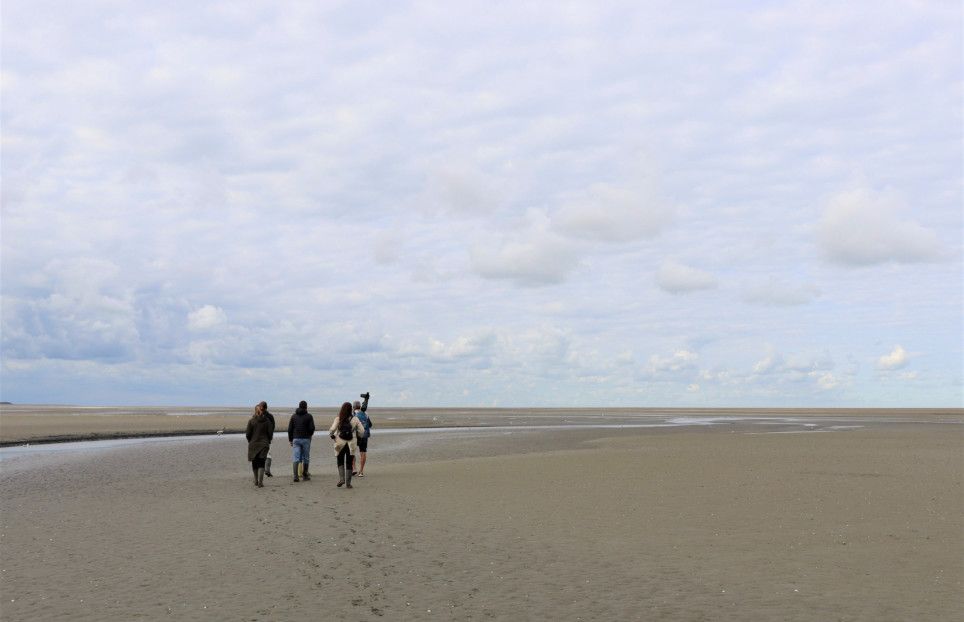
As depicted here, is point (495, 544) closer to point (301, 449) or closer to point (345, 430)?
point (345, 430)

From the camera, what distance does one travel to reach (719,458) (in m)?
31.1

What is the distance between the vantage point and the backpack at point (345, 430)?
71.6ft

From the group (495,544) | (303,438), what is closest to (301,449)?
(303,438)

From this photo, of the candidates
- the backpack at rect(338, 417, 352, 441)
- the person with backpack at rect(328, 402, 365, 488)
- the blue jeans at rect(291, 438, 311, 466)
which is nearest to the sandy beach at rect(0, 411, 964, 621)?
the blue jeans at rect(291, 438, 311, 466)

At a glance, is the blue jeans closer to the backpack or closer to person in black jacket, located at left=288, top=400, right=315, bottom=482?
person in black jacket, located at left=288, top=400, right=315, bottom=482

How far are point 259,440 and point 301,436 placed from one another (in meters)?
1.38

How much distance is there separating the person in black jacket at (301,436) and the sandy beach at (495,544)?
64 centimetres

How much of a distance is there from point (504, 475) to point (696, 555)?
42.0ft

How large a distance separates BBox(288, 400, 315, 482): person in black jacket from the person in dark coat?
2.36ft

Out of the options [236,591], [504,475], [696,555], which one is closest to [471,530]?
[696,555]

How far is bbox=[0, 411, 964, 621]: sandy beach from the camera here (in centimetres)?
1023

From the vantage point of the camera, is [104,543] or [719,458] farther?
[719,458]

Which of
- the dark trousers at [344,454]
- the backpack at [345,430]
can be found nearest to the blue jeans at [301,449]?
the dark trousers at [344,454]

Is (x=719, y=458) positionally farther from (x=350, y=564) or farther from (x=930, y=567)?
(x=350, y=564)
